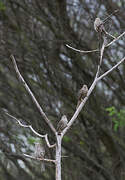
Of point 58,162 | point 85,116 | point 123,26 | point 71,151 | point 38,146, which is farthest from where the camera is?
point 71,151

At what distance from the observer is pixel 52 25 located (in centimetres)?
593

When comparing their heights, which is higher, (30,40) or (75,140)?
(30,40)

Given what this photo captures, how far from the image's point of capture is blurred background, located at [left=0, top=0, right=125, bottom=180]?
18.9 feet

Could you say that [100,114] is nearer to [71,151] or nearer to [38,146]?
[71,151]

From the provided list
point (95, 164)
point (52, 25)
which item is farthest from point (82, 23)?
point (95, 164)

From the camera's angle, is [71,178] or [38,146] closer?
[38,146]

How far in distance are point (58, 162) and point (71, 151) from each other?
5.11 m

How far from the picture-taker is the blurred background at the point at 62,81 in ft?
18.9

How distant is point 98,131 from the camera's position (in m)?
6.50

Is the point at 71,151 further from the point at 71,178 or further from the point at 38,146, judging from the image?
the point at 38,146

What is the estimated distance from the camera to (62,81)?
6.11 m

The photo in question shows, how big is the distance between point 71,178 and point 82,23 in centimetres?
279

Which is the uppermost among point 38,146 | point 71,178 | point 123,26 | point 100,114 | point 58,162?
point 123,26

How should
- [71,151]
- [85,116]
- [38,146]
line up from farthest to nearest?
[71,151] → [85,116] → [38,146]
